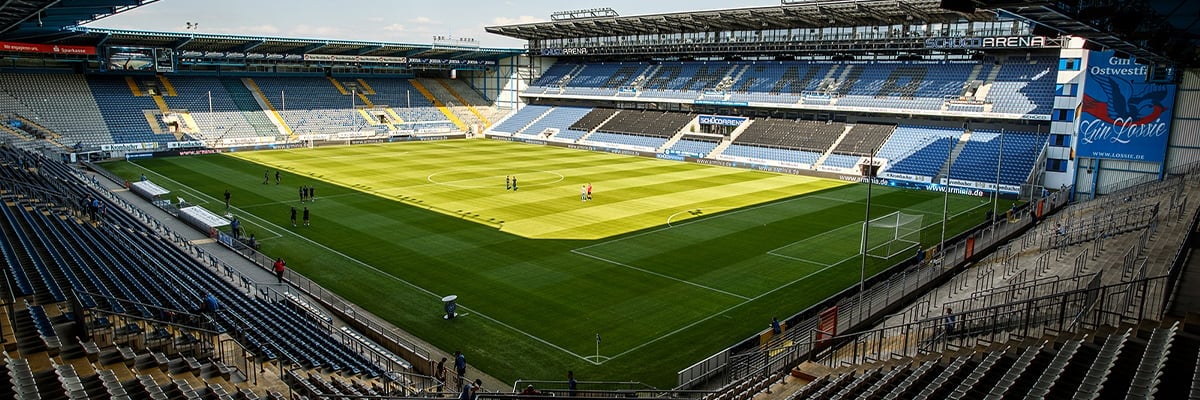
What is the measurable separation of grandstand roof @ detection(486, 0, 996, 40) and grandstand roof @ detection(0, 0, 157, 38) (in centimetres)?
4226

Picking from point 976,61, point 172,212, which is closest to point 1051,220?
point 976,61

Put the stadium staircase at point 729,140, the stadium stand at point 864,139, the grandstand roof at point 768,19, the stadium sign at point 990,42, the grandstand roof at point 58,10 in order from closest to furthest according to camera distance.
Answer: the grandstand roof at point 58,10 → the stadium sign at point 990,42 → the grandstand roof at point 768,19 → the stadium stand at point 864,139 → the stadium staircase at point 729,140

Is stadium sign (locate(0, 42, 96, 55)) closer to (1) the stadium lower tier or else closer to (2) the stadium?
(2) the stadium

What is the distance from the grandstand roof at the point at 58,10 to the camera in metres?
24.8

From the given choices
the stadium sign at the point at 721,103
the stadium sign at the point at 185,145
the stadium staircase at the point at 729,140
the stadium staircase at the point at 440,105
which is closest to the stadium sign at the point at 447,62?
the stadium staircase at the point at 440,105

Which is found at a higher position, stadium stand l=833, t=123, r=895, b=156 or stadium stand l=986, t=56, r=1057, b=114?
stadium stand l=986, t=56, r=1057, b=114

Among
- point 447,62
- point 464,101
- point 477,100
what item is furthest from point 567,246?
point 477,100

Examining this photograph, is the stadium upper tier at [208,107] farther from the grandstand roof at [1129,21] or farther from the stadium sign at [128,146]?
the grandstand roof at [1129,21]

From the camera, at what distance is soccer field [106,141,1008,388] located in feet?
71.1

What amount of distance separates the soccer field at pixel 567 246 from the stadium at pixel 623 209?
21cm

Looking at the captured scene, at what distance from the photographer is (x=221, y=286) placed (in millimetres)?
21984

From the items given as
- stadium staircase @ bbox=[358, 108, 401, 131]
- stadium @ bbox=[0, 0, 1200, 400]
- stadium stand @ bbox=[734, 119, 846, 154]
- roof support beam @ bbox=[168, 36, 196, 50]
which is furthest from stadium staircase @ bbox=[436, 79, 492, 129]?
stadium stand @ bbox=[734, 119, 846, 154]

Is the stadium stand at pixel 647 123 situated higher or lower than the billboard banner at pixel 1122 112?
lower

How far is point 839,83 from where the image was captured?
65.6 meters
